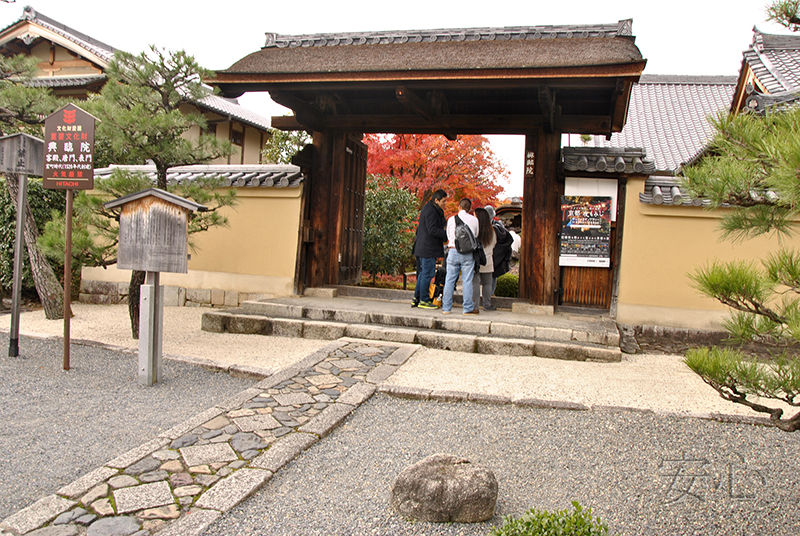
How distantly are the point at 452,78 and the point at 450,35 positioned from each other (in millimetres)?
1594

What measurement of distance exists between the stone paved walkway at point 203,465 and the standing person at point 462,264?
271 cm

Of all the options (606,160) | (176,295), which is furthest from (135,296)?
(606,160)

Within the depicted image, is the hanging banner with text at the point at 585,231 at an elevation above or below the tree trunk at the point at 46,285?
above

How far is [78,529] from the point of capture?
265cm

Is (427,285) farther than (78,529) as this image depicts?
Yes

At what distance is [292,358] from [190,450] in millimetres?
2433

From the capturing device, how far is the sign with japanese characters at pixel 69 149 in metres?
5.41

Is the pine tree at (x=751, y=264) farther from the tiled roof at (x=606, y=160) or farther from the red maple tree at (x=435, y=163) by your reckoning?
the red maple tree at (x=435, y=163)

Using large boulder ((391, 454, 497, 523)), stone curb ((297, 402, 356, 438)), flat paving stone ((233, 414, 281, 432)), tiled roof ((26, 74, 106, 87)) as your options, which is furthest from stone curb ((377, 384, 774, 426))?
tiled roof ((26, 74, 106, 87))

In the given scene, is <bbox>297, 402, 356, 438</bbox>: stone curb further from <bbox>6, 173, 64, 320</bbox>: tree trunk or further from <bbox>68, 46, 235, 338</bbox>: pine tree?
<bbox>6, 173, 64, 320</bbox>: tree trunk

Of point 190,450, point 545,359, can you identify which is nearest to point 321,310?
point 545,359

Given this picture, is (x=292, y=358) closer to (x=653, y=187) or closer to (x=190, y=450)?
(x=190, y=450)

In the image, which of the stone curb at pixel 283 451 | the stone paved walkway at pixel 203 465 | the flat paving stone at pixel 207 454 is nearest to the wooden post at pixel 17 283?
the stone paved walkway at pixel 203 465

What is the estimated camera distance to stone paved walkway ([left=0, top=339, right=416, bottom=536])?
2711 mm
